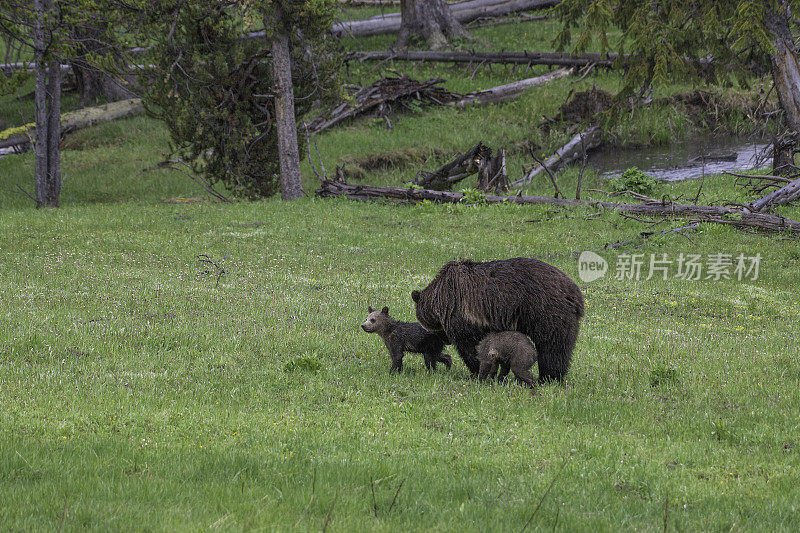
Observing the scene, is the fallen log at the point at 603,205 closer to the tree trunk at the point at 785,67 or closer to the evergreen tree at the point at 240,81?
the evergreen tree at the point at 240,81

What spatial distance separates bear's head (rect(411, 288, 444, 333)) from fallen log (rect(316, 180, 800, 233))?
39.3 ft

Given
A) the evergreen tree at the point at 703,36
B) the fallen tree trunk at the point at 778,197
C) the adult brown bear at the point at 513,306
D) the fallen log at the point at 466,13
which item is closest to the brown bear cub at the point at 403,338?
the adult brown bear at the point at 513,306

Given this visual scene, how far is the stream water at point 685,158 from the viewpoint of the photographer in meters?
30.7

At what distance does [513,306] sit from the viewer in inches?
347

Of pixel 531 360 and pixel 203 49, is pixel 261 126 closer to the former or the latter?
pixel 203 49

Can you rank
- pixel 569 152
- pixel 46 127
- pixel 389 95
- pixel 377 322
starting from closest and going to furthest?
pixel 377 322 < pixel 46 127 < pixel 569 152 < pixel 389 95

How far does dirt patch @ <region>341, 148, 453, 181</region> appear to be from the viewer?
30688 mm

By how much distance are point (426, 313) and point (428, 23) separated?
35335 mm

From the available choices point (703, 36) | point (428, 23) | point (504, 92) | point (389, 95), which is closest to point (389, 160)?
point (389, 95)

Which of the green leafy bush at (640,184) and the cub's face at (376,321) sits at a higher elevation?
the green leafy bush at (640,184)

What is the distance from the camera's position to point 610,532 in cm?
495

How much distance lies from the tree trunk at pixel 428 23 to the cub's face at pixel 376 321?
3377 cm

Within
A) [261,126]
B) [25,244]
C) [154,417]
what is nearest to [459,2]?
[261,126]

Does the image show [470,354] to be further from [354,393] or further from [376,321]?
[354,393]
